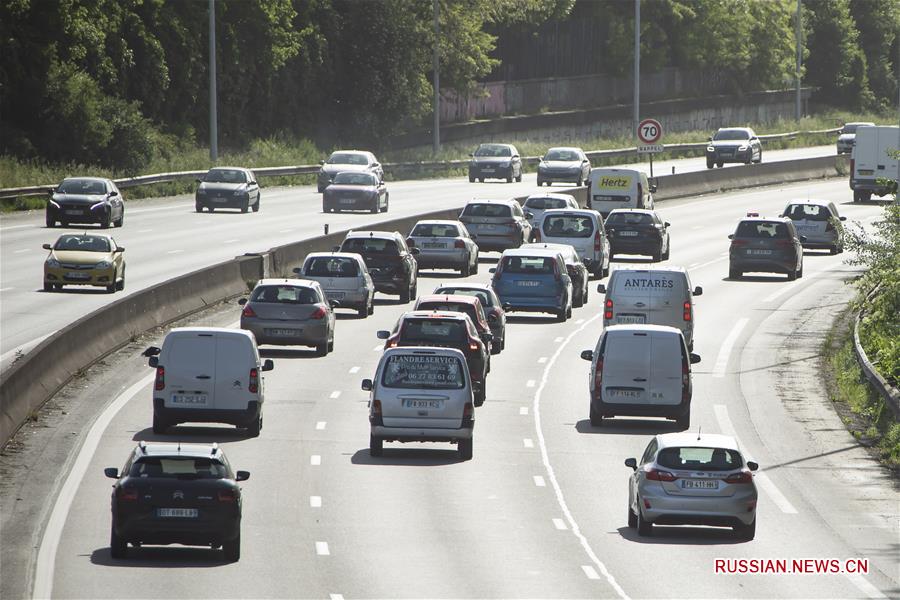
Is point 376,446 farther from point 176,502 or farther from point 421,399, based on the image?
point 176,502

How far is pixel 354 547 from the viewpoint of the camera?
2147cm

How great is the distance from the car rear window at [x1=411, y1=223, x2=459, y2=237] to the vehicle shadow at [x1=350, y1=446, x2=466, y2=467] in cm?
2199

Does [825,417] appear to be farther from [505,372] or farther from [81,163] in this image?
[81,163]

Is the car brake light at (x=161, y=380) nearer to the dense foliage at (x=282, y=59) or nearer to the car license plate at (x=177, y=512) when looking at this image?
the car license plate at (x=177, y=512)

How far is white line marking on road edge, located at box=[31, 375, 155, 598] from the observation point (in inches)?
771

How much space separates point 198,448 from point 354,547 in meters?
2.17

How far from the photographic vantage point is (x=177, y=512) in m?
20.0

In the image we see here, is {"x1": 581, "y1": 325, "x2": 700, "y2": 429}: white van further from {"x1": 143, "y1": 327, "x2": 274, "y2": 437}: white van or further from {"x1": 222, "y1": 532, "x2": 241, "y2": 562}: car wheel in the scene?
{"x1": 222, "y1": 532, "x2": 241, "y2": 562}: car wheel

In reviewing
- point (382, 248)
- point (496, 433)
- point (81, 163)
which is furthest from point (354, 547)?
point (81, 163)

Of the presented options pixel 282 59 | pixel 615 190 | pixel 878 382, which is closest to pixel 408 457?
pixel 878 382

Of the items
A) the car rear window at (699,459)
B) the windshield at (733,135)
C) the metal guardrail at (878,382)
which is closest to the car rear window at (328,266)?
the metal guardrail at (878,382)

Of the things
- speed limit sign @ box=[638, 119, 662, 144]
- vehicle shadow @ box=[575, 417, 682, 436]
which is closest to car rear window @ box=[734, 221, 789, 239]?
speed limit sign @ box=[638, 119, 662, 144]

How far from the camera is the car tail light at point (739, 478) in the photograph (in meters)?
22.2

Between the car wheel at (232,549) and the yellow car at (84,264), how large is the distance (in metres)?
24.3
